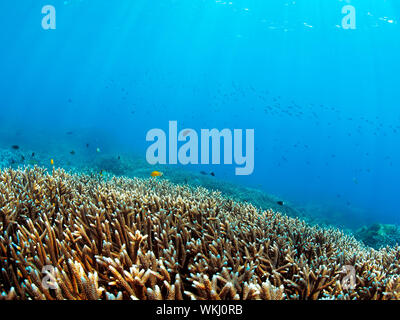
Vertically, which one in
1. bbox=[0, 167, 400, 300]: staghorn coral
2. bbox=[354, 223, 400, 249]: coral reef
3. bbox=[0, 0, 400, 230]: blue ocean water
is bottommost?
bbox=[354, 223, 400, 249]: coral reef

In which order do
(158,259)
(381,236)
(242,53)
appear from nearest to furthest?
(158,259) → (381,236) → (242,53)

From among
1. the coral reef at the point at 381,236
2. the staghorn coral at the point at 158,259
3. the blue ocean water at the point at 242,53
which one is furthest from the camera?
the blue ocean water at the point at 242,53

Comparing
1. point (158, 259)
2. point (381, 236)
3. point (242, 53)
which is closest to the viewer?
point (158, 259)

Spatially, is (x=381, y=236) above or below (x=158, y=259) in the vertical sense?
below

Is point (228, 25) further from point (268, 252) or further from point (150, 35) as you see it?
point (268, 252)

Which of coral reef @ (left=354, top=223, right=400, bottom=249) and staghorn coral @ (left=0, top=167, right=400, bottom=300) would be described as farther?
coral reef @ (left=354, top=223, right=400, bottom=249)

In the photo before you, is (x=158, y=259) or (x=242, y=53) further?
(x=242, y=53)

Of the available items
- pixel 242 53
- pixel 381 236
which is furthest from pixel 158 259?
pixel 242 53

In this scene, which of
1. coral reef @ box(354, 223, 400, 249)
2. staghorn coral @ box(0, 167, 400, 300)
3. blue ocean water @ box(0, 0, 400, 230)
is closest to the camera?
staghorn coral @ box(0, 167, 400, 300)

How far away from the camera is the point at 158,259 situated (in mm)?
2623

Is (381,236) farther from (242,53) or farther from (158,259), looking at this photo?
(242,53)

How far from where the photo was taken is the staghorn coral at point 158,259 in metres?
1.93

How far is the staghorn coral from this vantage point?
193 centimetres

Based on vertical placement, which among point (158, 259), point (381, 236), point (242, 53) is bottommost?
point (381, 236)
